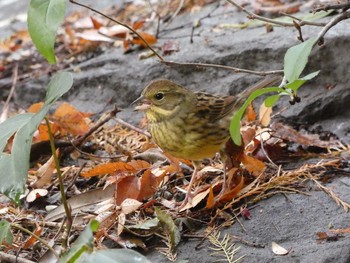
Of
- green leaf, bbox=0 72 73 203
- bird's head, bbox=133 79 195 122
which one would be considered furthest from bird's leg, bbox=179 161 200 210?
green leaf, bbox=0 72 73 203

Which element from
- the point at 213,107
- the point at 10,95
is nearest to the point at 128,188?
the point at 213,107

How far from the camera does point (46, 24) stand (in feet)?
10.4

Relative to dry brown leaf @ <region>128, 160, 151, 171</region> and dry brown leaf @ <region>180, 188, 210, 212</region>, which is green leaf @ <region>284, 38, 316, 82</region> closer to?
dry brown leaf @ <region>180, 188, 210, 212</region>

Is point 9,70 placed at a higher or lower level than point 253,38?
lower

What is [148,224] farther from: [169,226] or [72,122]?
[72,122]

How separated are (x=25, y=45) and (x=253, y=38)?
3.14 m

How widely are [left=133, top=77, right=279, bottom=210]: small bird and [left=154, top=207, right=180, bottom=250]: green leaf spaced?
597 mm

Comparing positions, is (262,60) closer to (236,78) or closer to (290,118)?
(236,78)

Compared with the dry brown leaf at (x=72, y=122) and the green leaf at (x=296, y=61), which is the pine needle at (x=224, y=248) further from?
the dry brown leaf at (x=72, y=122)

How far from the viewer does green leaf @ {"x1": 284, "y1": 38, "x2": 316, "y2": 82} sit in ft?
10.2

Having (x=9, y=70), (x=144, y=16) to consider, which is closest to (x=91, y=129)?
(x=9, y=70)

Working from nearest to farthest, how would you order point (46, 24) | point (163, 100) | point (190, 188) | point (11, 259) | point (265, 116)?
point (46, 24) → point (11, 259) → point (190, 188) → point (163, 100) → point (265, 116)

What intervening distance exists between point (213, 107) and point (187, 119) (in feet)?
0.74

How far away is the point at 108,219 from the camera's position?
4090mm
